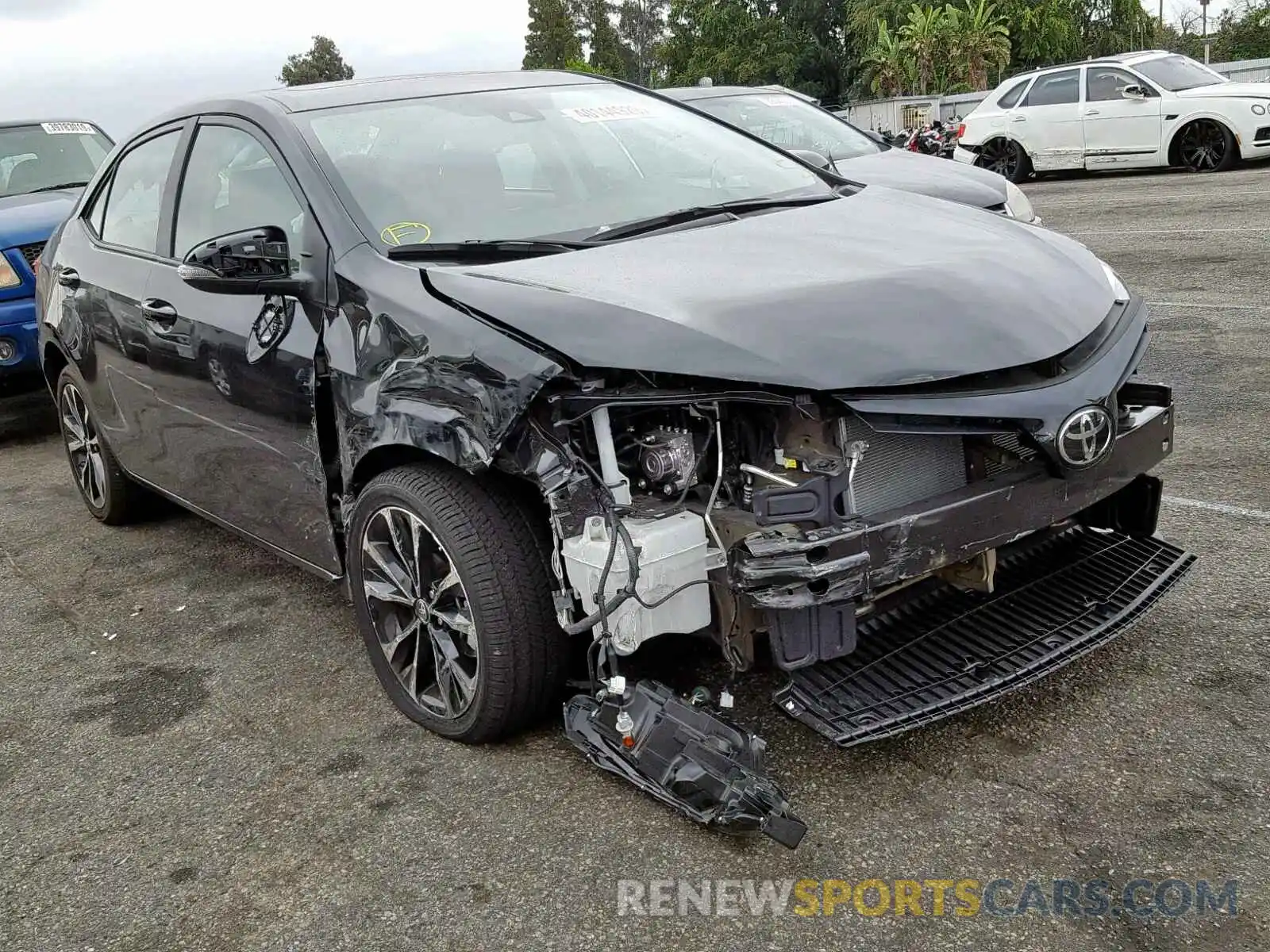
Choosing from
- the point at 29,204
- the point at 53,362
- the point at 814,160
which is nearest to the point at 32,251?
the point at 29,204

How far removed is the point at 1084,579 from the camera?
3.27 meters

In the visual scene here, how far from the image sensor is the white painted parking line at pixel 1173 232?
9992 mm

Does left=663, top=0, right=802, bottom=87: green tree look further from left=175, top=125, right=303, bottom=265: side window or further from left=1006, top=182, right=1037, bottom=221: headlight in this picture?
left=175, top=125, right=303, bottom=265: side window

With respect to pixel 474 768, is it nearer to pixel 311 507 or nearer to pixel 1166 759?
pixel 311 507

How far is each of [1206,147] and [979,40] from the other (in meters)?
30.3

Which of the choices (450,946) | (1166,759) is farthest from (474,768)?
(1166,759)

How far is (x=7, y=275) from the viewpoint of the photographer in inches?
298

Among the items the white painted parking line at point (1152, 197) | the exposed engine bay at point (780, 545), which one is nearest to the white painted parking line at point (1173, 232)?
the white painted parking line at point (1152, 197)

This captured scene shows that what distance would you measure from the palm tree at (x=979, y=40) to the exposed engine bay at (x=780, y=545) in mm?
43703

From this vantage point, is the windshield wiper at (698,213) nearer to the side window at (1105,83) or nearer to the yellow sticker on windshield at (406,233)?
the yellow sticker on windshield at (406,233)

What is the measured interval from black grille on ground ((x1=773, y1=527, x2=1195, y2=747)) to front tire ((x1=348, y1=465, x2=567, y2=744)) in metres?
0.65

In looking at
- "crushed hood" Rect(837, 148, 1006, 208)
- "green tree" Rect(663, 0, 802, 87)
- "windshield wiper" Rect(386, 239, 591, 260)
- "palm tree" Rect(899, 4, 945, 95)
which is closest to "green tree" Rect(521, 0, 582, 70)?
"green tree" Rect(663, 0, 802, 87)

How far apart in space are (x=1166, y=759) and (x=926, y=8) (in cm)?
4847

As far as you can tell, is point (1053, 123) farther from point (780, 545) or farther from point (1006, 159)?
point (780, 545)
